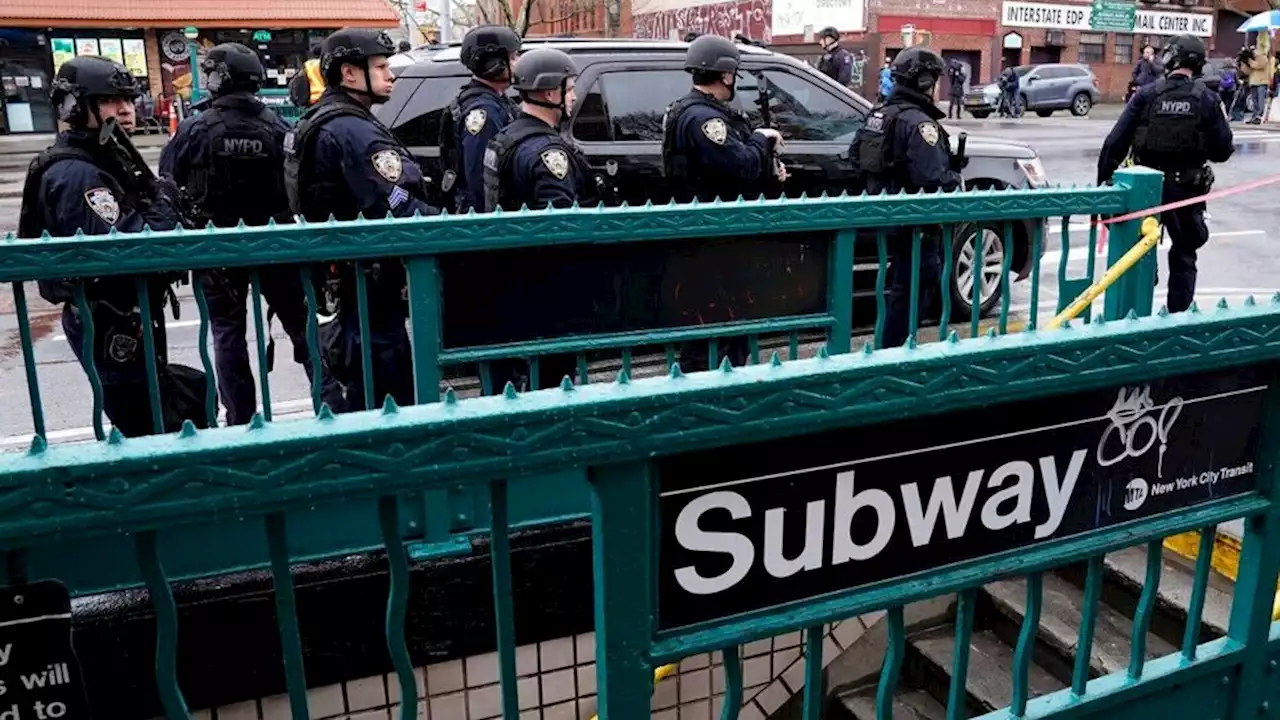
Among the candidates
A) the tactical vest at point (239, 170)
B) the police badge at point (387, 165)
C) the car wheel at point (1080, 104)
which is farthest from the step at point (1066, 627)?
the car wheel at point (1080, 104)

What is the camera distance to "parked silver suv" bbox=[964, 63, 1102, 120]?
32250 mm

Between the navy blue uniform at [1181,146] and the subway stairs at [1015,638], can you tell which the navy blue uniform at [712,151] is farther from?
the navy blue uniform at [1181,146]

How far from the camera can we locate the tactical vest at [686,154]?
575cm

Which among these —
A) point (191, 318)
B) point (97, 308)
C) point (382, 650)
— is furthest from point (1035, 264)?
point (191, 318)

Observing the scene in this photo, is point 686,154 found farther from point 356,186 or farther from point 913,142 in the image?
point 356,186

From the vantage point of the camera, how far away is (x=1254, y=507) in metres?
2.25

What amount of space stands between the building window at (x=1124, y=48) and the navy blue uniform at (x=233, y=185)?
4297 cm

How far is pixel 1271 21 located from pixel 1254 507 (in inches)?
1167

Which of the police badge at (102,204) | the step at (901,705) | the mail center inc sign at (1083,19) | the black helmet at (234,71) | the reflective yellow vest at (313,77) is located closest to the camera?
the step at (901,705)

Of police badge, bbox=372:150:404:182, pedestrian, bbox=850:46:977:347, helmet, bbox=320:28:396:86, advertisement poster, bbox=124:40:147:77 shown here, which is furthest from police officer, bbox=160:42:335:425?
advertisement poster, bbox=124:40:147:77

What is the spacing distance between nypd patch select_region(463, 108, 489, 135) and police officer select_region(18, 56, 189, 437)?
1.73 meters

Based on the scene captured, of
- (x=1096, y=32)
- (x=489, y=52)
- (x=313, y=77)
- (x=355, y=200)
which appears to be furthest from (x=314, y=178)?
(x=1096, y=32)

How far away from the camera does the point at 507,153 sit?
4.92 meters

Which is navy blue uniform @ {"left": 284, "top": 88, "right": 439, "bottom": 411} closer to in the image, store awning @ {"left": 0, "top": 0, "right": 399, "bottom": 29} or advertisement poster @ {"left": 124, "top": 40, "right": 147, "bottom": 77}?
store awning @ {"left": 0, "top": 0, "right": 399, "bottom": 29}
